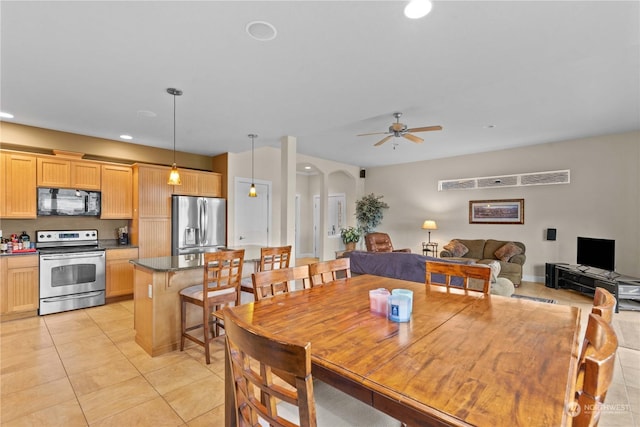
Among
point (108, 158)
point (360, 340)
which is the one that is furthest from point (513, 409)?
point (108, 158)

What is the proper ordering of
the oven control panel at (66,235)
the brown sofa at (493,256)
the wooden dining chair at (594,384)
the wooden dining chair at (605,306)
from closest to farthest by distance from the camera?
1. the wooden dining chair at (594,384)
2. the wooden dining chair at (605,306)
3. the oven control panel at (66,235)
4. the brown sofa at (493,256)

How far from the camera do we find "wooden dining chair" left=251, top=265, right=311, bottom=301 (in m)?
1.75

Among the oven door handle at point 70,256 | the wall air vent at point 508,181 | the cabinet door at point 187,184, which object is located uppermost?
the wall air vent at point 508,181

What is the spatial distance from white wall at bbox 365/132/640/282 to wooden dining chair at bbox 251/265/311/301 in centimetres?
478

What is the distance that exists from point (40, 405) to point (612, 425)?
3858 millimetres

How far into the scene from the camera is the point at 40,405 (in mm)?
2062

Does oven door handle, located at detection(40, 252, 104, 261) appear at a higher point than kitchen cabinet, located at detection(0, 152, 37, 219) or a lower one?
lower

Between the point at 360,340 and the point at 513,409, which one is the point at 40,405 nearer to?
the point at 360,340

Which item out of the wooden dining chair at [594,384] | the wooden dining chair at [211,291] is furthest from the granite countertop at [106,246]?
the wooden dining chair at [594,384]

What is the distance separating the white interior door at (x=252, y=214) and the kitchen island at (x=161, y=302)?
2.64 meters

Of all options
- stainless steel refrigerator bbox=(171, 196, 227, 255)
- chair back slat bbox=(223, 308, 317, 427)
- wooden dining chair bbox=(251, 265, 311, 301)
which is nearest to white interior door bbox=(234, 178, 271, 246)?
stainless steel refrigerator bbox=(171, 196, 227, 255)

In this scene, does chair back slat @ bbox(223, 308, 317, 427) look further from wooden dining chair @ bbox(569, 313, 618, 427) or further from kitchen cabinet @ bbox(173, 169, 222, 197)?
kitchen cabinet @ bbox(173, 169, 222, 197)

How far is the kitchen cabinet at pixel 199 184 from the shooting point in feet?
16.7

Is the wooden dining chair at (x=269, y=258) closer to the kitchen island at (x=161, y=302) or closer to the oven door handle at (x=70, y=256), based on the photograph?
the kitchen island at (x=161, y=302)
